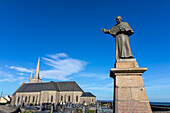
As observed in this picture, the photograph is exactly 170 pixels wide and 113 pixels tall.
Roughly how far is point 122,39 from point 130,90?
2115mm

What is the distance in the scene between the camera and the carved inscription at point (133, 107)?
3.89 meters

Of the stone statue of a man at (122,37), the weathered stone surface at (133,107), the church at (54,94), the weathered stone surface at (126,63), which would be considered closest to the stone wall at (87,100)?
the church at (54,94)

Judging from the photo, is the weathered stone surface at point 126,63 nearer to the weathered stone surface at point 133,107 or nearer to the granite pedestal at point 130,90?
the granite pedestal at point 130,90

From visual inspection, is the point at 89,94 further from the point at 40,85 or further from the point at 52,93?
the point at 40,85

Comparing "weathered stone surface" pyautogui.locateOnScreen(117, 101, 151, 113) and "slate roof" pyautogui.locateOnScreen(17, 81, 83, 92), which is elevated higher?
"weathered stone surface" pyautogui.locateOnScreen(117, 101, 151, 113)

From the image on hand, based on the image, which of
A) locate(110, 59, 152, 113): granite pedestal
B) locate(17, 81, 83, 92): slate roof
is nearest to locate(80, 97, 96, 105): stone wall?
locate(17, 81, 83, 92): slate roof

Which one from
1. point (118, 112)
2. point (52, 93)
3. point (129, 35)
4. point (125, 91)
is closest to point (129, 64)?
point (125, 91)

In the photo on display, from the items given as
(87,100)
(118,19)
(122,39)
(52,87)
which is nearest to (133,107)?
(122,39)

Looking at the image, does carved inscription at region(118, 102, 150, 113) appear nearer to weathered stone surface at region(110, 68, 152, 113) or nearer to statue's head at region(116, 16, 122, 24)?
weathered stone surface at region(110, 68, 152, 113)

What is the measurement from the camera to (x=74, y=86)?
2363 inches

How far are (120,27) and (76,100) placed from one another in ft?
177

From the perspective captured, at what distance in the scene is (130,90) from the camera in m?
4.22

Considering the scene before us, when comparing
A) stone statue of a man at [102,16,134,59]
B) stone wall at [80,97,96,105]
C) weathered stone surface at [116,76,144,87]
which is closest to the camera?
weathered stone surface at [116,76,144,87]

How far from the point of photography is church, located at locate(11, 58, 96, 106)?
53416 millimetres
